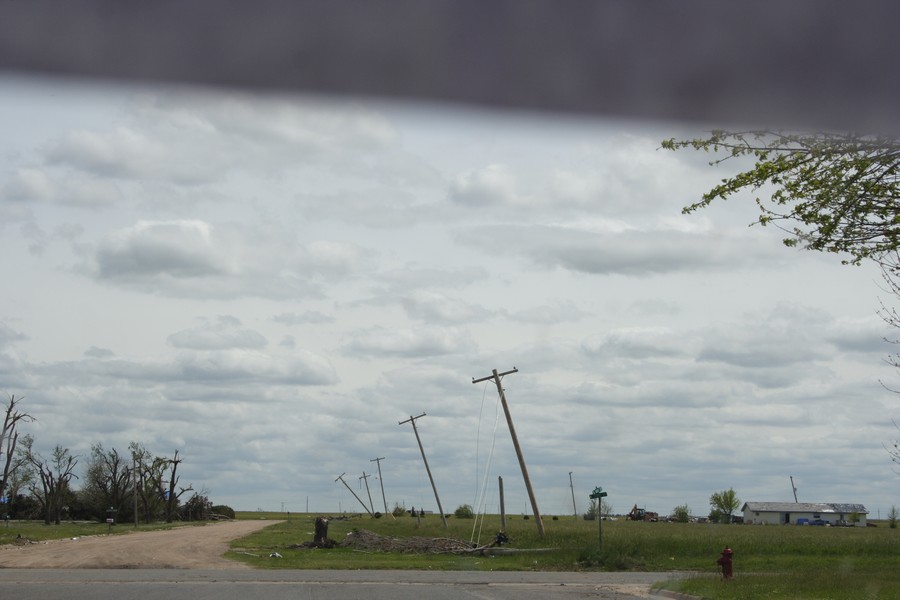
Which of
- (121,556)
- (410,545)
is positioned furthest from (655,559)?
(121,556)

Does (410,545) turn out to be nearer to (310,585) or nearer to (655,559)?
(655,559)

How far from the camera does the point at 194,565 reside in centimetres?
2836

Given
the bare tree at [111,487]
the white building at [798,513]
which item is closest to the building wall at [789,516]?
the white building at [798,513]

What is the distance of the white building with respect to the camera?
411 feet

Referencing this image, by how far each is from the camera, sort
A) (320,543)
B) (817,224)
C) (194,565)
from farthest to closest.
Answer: (320,543) → (194,565) → (817,224)

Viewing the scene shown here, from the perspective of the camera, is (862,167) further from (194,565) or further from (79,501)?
(79,501)

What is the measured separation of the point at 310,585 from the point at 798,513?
118654mm

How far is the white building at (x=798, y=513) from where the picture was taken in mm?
125375

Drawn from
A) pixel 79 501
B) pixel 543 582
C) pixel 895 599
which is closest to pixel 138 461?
pixel 79 501

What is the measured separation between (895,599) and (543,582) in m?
9.49

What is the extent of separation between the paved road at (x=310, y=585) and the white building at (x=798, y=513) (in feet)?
352

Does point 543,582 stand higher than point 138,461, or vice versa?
point 138,461

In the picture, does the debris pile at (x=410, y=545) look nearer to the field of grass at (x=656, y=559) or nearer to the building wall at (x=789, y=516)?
the field of grass at (x=656, y=559)

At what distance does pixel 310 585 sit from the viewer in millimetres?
20516
